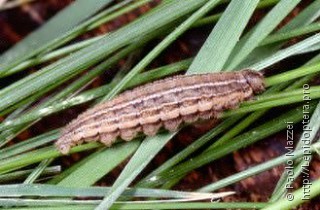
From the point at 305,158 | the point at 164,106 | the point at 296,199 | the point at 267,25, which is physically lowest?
the point at 296,199

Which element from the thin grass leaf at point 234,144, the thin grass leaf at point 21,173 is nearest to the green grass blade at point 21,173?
the thin grass leaf at point 21,173

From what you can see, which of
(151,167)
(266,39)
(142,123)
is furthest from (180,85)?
(151,167)

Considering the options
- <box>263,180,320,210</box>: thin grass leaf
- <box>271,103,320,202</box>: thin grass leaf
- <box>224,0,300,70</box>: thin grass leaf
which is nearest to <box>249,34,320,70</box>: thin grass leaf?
<box>224,0,300,70</box>: thin grass leaf

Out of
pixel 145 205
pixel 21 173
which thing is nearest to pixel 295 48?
pixel 145 205

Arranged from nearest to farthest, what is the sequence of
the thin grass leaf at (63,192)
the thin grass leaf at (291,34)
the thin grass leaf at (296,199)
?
1. the thin grass leaf at (296,199)
2. the thin grass leaf at (63,192)
3. the thin grass leaf at (291,34)

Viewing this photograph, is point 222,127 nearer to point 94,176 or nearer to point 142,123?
point 142,123

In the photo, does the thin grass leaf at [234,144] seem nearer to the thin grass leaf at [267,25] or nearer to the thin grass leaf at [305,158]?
the thin grass leaf at [305,158]

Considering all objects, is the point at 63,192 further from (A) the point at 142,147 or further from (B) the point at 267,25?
(B) the point at 267,25
